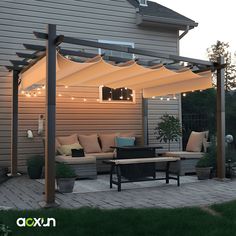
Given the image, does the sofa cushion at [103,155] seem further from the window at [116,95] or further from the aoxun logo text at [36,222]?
the aoxun logo text at [36,222]

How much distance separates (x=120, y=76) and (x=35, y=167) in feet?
9.90

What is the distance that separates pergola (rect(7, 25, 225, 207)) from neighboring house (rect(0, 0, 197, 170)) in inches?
20.6

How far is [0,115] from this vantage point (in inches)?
386

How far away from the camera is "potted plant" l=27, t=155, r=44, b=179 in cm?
918

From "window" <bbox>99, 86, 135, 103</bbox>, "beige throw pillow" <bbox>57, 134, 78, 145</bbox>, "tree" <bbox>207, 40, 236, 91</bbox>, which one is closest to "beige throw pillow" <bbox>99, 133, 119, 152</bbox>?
"beige throw pillow" <bbox>57, 134, 78, 145</bbox>

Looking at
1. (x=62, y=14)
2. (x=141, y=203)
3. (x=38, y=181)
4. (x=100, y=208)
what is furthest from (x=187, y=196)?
(x=62, y=14)

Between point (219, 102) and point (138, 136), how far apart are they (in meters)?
3.21

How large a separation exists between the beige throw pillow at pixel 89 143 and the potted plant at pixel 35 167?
1.36m

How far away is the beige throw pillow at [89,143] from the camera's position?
33.4 feet

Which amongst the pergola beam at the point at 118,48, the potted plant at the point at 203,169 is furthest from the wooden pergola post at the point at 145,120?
the pergola beam at the point at 118,48

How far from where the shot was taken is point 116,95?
11523 millimetres

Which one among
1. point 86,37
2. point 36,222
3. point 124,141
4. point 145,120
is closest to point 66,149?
point 124,141

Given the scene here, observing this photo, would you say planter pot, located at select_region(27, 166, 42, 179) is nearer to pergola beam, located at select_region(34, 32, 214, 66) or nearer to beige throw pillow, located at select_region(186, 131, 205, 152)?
pergola beam, located at select_region(34, 32, 214, 66)

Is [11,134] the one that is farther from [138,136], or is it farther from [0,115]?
[138,136]
